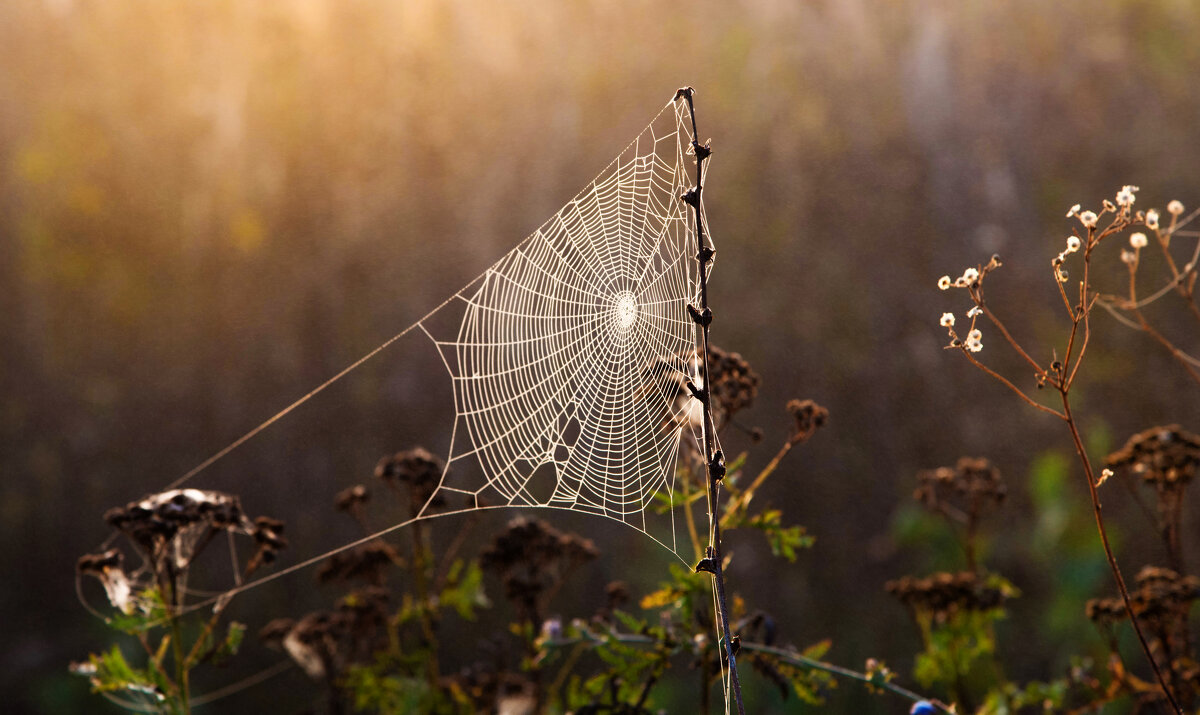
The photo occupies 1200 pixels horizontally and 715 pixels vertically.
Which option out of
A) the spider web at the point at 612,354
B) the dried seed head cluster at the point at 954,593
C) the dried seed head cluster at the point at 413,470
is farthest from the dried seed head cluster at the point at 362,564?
the dried seed head cluster at the point at 954,593

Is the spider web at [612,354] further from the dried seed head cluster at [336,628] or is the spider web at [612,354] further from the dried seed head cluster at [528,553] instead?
the dried seed head cluster at [336,628]

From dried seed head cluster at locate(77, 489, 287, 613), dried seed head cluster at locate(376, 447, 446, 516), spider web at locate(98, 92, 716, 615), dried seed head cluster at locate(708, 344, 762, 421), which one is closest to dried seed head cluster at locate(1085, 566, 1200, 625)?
dried seed head cluster at locate(708, 344, 762, 421)

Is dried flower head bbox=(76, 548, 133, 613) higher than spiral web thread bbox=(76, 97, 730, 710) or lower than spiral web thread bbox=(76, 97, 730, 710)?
lower

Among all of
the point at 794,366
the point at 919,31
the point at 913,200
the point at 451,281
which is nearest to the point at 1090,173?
the point at 913,200

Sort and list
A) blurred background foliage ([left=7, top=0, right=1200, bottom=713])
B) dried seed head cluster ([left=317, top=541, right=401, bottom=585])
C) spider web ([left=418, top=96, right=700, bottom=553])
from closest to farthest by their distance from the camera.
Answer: spider web ([left=418, top=96, right=700, bottom=553]) → dried seed head cluster ([left=317, top=541, right=401, bottom=585]) → blurred background foliage ([left=7, top=0, right=1200, bottom=713])

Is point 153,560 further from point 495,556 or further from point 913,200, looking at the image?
point 913,200

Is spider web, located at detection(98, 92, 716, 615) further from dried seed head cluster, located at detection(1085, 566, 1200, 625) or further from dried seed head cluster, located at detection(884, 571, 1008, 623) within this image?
dried seed head cluster, located at detection(1085, 566, 1200, 625)

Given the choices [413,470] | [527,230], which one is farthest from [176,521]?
[527,230]
